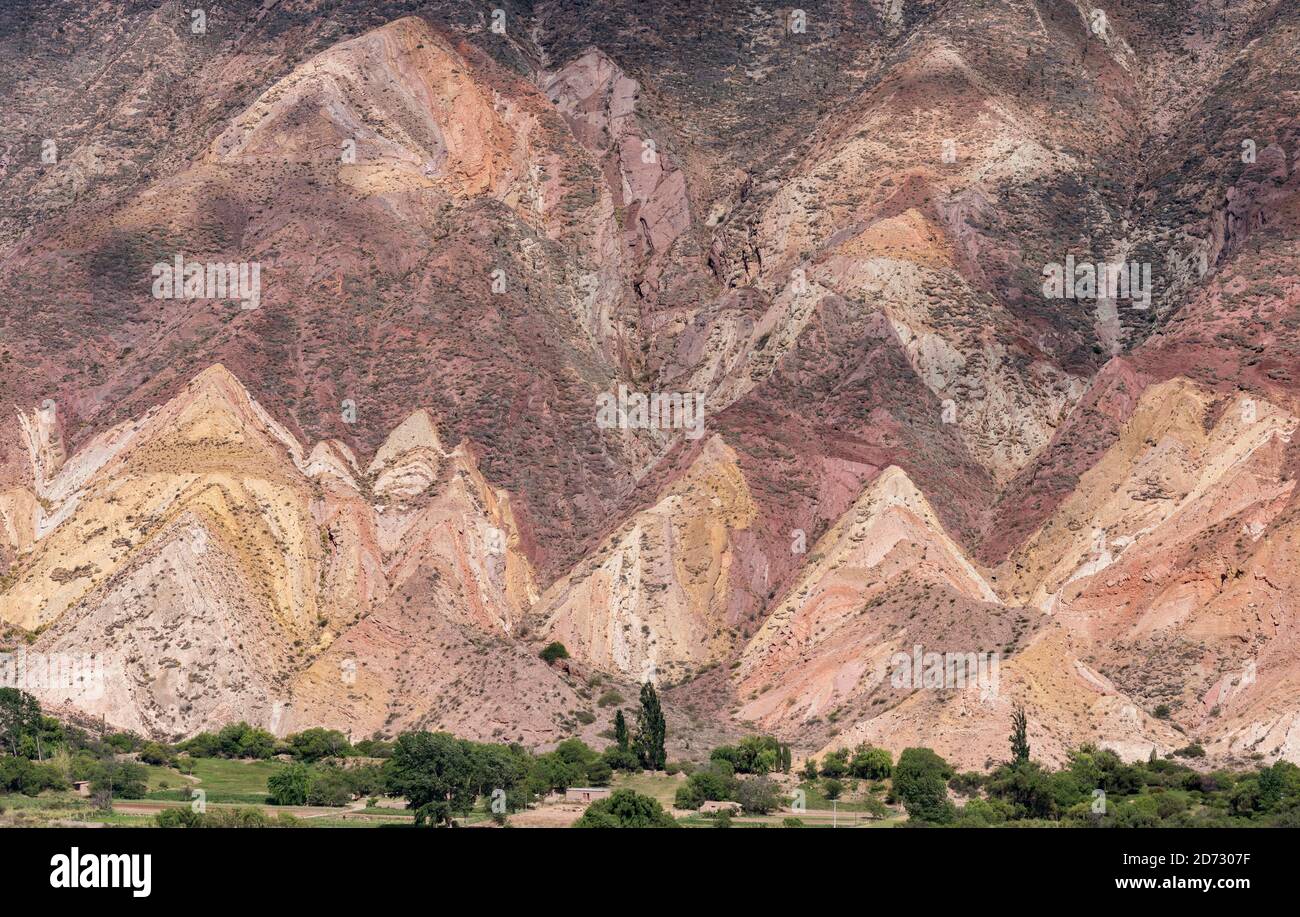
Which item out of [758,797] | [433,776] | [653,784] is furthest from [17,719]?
[758,797]

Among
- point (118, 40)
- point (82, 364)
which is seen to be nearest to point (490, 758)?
point (82, 364)

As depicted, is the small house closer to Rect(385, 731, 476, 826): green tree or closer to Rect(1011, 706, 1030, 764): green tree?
Rect(385, 731, 476, 826): green tree

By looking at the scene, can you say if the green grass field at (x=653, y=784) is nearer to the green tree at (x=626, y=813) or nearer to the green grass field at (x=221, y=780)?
the green tree at (x=626, y=813)

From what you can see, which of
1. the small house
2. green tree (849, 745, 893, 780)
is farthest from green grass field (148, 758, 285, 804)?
green tree (849, 745, 893, 780)

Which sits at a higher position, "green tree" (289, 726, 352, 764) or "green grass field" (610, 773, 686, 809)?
"green tree" (289, 726, 352, 764)

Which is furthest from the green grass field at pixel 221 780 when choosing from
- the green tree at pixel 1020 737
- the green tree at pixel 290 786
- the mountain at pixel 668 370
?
the green tree at pixel 1020 737

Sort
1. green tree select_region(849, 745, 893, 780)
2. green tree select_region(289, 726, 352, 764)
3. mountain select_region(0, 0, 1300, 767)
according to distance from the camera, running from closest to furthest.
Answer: green tree select_region(849, 745, 893, 780) < green tree select_region(289, 726, 352, 764) < mountain select_region(0, 0, 1300, 767)

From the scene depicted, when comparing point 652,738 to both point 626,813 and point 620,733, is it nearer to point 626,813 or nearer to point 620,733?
point 620,733
